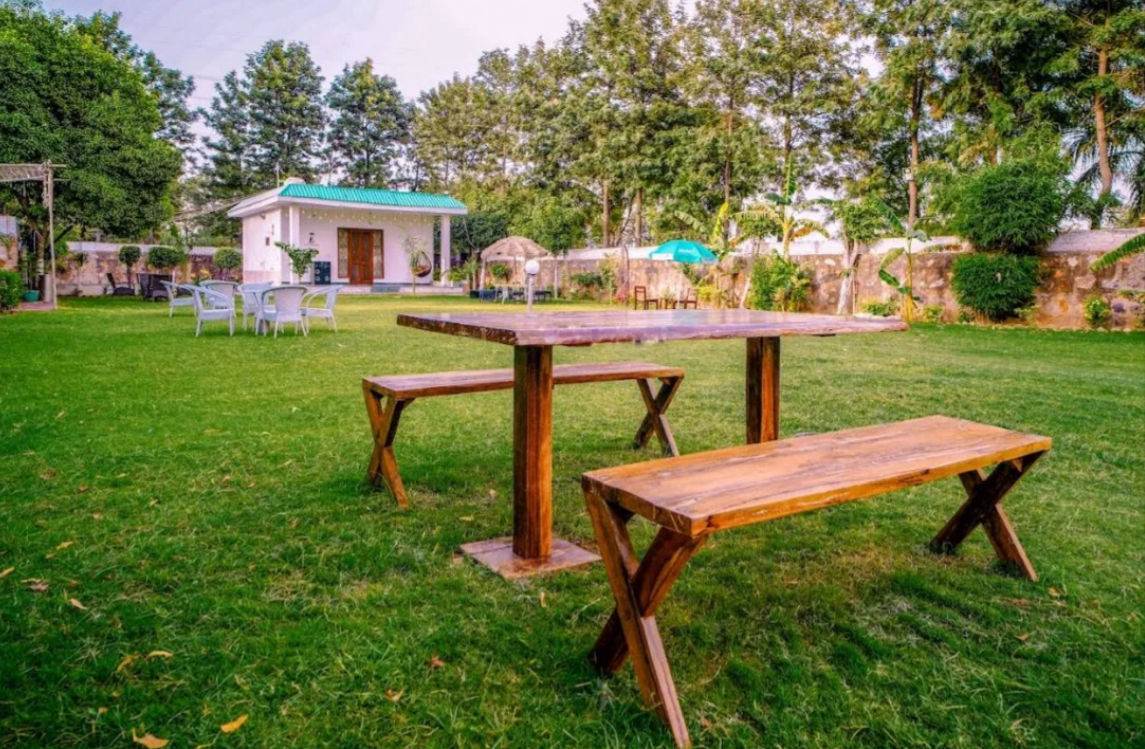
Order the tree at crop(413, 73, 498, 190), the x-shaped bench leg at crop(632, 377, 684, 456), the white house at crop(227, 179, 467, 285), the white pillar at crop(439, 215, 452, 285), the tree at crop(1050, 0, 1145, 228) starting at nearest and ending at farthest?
the x-shaped bench leg at crop(632, 377, 684, 456) → the tree at crop(1050, 0, 1145, 228) → the white house at crop(227, 179, 467, 285) → the white pillar at crop(439, 215, 452, 285) → the tree at crop(413, 73, 498, 190)

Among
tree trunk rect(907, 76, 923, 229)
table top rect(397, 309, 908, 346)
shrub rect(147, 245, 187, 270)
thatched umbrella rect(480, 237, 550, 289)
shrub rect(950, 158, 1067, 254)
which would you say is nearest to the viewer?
table top rect(397, 309, 908, 346)

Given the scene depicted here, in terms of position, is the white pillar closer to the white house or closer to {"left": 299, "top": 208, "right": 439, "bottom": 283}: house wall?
the white house

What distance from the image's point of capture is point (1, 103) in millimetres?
19188

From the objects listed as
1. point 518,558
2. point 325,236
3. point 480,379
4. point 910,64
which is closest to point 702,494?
point 518,558

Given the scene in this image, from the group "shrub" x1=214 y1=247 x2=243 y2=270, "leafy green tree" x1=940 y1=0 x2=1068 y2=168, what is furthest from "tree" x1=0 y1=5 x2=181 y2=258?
"leafy green tree" x1=940 y1=0 x2=1068 y2=168

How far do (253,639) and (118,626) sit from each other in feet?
1.38

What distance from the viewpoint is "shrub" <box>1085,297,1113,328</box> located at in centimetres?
1295

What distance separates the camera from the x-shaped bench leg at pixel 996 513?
2.78 metres

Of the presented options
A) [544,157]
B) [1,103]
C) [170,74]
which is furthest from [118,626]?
[170,74]

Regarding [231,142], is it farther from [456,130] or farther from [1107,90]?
[1107,90]

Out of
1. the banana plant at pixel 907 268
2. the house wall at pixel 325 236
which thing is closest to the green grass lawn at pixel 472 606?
A: the banana plant at pixel 907 268

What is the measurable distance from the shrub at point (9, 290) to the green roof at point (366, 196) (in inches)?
424

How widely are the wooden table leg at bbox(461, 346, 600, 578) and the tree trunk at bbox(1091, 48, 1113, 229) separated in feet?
61.4

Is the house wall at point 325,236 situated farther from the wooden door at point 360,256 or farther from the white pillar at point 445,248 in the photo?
the white pillar at point 445,248
